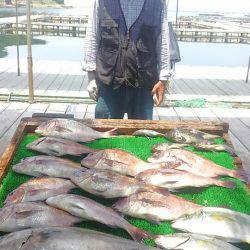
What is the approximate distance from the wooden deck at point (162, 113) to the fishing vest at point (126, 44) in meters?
2.91

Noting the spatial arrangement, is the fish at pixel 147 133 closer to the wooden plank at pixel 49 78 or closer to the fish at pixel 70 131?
the fish at pixel 70 131

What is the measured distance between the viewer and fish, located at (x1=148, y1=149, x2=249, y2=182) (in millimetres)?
2840

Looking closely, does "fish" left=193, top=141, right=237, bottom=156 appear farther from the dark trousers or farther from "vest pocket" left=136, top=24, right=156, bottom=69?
"vest pocket" left=136, top=24, right=156, bottom=69

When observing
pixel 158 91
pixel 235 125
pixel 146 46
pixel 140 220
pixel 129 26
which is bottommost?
pixel 235 125

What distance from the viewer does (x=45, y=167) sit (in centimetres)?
277

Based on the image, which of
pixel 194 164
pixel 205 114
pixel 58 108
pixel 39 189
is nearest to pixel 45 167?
pixel 39 189

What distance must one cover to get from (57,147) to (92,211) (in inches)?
40.1

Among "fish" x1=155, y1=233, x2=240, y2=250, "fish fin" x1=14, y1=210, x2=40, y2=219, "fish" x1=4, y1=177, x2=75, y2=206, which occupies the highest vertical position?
"fish fin" x1=14, y1=210, x2=40, y2=219

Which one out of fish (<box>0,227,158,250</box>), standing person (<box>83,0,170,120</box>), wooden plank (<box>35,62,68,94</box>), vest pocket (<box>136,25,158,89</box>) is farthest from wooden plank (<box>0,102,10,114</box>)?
fish (<box>0,227,158,250</box>)

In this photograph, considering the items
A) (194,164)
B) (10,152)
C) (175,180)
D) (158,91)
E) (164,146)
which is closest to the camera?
(175,180)

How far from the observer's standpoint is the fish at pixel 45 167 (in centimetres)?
274

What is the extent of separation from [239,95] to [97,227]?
7856 millimetres

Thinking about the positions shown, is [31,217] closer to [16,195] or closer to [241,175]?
[16,195]

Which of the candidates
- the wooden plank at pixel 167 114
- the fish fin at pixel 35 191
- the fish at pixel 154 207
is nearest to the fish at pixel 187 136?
the fish at pixel 154 207
